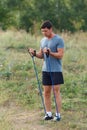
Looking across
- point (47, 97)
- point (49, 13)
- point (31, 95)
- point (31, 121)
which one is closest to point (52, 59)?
point (47, 97)

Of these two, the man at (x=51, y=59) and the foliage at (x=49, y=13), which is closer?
the man at (x=51, y=59)

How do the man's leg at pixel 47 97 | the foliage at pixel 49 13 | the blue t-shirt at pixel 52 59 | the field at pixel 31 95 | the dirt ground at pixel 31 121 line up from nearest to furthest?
the dirt ground at pixel 31 121 → the blue t-shirt at pixel 52 59 → the field at pixel 31 95 → the man's leg at pixel 47 97 → the foliage at pixel 49 13

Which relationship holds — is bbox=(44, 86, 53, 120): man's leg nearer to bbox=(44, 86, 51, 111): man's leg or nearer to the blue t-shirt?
bbox=(44, 86, 51, 111): man's leg

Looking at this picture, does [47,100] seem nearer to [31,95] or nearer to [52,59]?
[52,59]

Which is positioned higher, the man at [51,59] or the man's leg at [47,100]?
the man at [51,59]

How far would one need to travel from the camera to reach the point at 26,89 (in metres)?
9.35

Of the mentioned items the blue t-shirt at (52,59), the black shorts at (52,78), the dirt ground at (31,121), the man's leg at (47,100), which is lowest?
the dirt ground at (31,121)

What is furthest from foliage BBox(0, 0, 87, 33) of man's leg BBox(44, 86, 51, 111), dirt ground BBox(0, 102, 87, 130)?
man's leg BBox(44, 86, 51, 111)

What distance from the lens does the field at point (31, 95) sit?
7.17 meters

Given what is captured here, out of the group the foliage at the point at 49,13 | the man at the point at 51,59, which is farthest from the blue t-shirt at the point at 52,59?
the foliage at the point at 49,13

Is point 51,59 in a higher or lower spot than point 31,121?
higher

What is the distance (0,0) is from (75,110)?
76.7ft

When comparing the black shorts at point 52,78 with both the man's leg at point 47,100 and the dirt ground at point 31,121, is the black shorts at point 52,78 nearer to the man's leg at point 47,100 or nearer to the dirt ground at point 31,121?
the man's leg at point 47,100

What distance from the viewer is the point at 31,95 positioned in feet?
29.2
